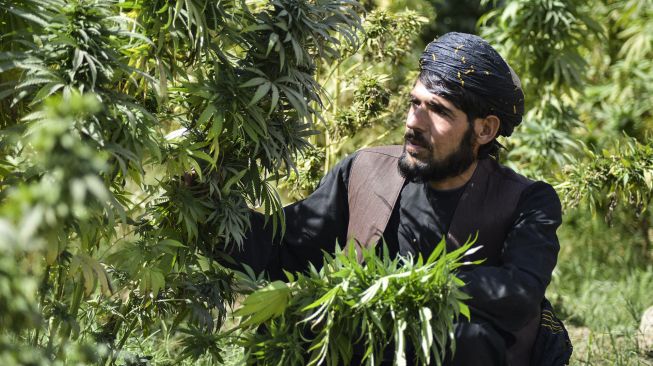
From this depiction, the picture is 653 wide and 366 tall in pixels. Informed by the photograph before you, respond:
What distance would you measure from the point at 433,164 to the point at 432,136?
89 mm

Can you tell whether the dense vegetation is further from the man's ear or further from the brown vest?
the man's ear

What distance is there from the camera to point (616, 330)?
4.39 m

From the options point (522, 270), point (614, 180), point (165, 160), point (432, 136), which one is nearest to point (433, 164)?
point (432, 136)

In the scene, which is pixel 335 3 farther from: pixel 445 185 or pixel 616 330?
pixel 616 330

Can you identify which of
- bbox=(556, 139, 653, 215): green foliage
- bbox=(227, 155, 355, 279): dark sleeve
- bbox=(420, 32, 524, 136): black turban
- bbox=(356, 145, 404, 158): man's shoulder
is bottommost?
bbox=(556, 139, 653, 215): green foliage

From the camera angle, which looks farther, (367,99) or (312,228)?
(367,99)

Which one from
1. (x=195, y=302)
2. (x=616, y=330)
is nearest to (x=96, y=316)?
(x=195, y=302)

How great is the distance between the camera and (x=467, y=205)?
2977 mm

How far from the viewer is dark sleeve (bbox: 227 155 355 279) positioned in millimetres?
3035

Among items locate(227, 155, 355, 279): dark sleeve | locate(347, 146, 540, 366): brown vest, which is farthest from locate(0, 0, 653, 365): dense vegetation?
locate(347, 146, 540, 366): brown vest

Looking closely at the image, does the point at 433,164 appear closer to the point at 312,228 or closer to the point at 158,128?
the point at 312,228

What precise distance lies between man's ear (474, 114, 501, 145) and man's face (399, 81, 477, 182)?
7cm

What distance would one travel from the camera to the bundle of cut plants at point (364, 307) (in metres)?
2.31

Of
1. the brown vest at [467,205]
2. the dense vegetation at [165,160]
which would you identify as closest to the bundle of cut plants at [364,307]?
the dense vegetation at [165,160]
